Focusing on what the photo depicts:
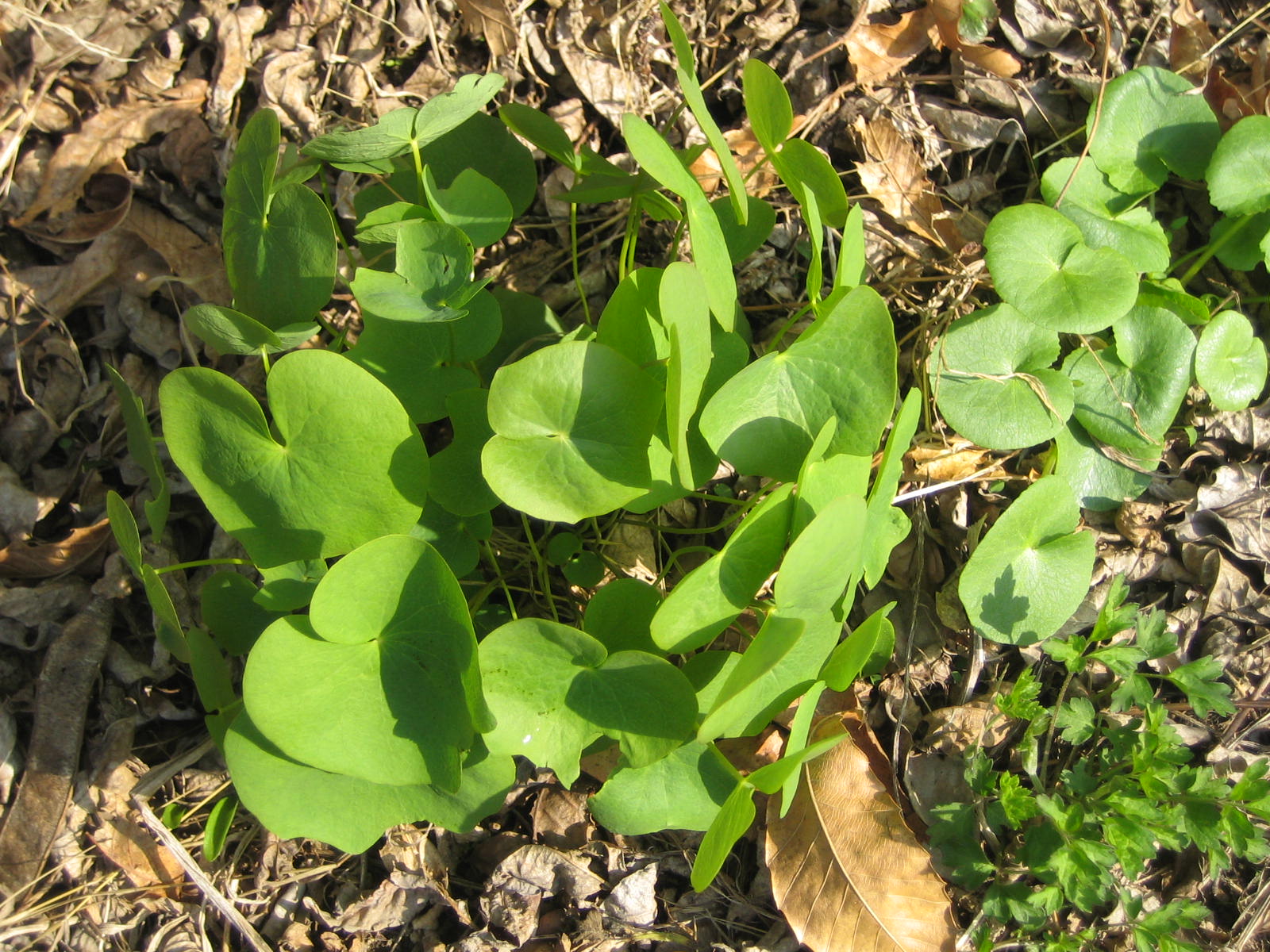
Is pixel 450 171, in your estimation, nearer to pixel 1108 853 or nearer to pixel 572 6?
pixel 572 6

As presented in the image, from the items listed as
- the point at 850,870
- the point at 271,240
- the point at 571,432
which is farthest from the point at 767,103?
the point at 850,870

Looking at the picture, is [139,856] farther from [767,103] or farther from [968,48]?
[968,48]

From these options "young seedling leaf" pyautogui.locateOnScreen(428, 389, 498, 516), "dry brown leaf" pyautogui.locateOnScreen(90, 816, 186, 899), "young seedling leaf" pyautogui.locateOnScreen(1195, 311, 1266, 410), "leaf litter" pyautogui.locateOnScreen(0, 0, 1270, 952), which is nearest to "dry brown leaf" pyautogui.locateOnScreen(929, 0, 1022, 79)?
"leaf litter" pyautogui.locateOnScreen(0, 0, 1270, 952)

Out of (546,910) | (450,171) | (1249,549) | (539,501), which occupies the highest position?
(450,171)

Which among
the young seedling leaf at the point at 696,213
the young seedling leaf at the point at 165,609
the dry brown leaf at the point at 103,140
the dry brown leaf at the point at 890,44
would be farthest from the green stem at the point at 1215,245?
the dry brown leaf at the point at 103,140

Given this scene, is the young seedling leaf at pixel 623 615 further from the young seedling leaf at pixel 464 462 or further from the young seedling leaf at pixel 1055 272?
the young seedling leaf at pixel 1055 272

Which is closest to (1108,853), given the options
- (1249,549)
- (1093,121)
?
(1249,549)

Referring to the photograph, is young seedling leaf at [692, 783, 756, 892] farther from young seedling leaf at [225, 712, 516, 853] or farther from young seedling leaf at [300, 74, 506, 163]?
young seedling leaf at [300, 74, 506, 163]

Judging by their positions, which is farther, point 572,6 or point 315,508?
point 572,6
